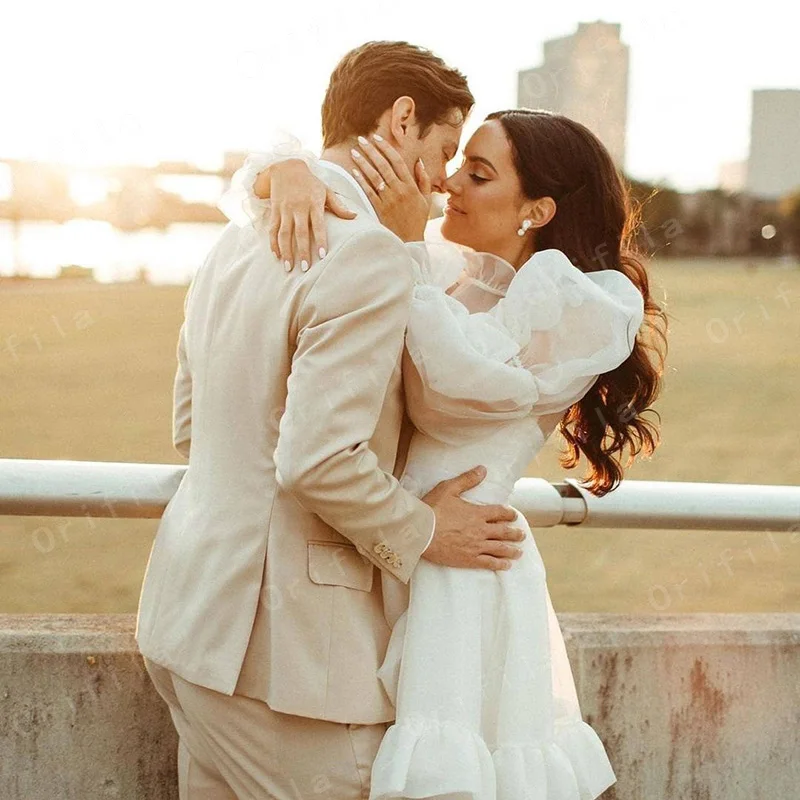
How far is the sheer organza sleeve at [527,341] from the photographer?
2002mm

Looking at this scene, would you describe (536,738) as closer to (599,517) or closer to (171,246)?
(599,517)

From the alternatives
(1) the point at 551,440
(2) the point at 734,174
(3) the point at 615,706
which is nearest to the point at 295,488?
(3) the point at 615,706

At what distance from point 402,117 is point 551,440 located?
3.50m

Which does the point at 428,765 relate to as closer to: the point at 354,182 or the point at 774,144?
the point at 354,182

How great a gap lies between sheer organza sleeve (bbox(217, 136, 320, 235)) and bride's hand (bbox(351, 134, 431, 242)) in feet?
0.29

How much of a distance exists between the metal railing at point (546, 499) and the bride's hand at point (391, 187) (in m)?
0.61

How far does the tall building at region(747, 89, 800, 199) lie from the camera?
51.6m

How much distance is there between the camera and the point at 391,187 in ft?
6.94

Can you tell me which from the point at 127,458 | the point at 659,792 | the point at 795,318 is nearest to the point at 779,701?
the point at 659,792

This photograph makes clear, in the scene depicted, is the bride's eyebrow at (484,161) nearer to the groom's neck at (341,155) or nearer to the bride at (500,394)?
the bride at (500,394)

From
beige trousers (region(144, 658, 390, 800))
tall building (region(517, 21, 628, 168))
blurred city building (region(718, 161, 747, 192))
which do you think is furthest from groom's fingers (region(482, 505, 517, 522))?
blurred city building (region(718, 161, 747, 192))

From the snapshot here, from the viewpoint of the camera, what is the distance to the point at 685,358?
28.3 m

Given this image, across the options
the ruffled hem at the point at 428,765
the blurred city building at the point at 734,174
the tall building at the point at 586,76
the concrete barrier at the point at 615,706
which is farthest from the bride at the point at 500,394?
the blurred city building at the point at 734,174

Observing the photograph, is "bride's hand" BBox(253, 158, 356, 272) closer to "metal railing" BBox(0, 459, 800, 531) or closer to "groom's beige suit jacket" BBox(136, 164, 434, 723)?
"groom's beige suit jacket" BBox(136, 164, 434, 723)
